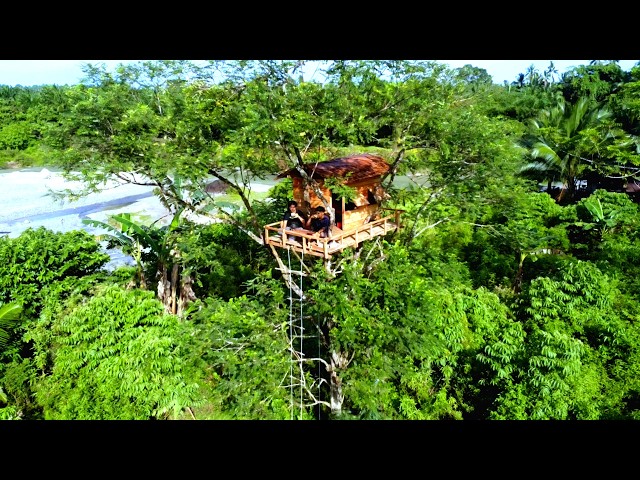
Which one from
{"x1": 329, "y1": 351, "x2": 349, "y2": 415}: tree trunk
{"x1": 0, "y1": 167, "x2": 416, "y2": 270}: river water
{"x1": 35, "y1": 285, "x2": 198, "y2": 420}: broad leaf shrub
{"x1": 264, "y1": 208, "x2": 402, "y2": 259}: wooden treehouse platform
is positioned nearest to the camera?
{"x1": 264, "y1": 208, "x2": 402, "y2": 259}: wooden treehouse platform

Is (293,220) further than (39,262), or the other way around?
(39,262)

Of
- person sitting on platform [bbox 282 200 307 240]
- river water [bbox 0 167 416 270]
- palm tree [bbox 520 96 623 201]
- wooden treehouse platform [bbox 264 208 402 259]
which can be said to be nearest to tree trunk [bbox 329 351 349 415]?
wooden treehouse platform [bbox 264 208 402 259]

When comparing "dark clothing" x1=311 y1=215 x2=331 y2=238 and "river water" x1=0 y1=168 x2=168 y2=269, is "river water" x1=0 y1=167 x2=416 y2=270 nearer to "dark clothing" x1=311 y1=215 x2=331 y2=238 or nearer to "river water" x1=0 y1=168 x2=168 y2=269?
"river water" x1=0 y1=168 x2=168 y2=269

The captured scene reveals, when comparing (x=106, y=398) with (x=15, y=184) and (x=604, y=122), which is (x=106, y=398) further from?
(x=15, y=184)

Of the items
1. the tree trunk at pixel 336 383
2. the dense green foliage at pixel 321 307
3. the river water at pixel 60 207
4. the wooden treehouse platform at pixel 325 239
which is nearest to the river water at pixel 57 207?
the river water at pixel 60 207

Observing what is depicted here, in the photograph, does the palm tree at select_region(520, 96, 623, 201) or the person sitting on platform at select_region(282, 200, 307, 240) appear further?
the palm tree at select_region(520, 96, 623, 201)

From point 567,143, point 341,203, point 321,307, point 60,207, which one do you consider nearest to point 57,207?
point 60,207

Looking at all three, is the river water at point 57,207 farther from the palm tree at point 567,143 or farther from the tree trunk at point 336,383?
the palm tree at point 567,143

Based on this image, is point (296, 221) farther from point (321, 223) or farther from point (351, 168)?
point (351, 168)
